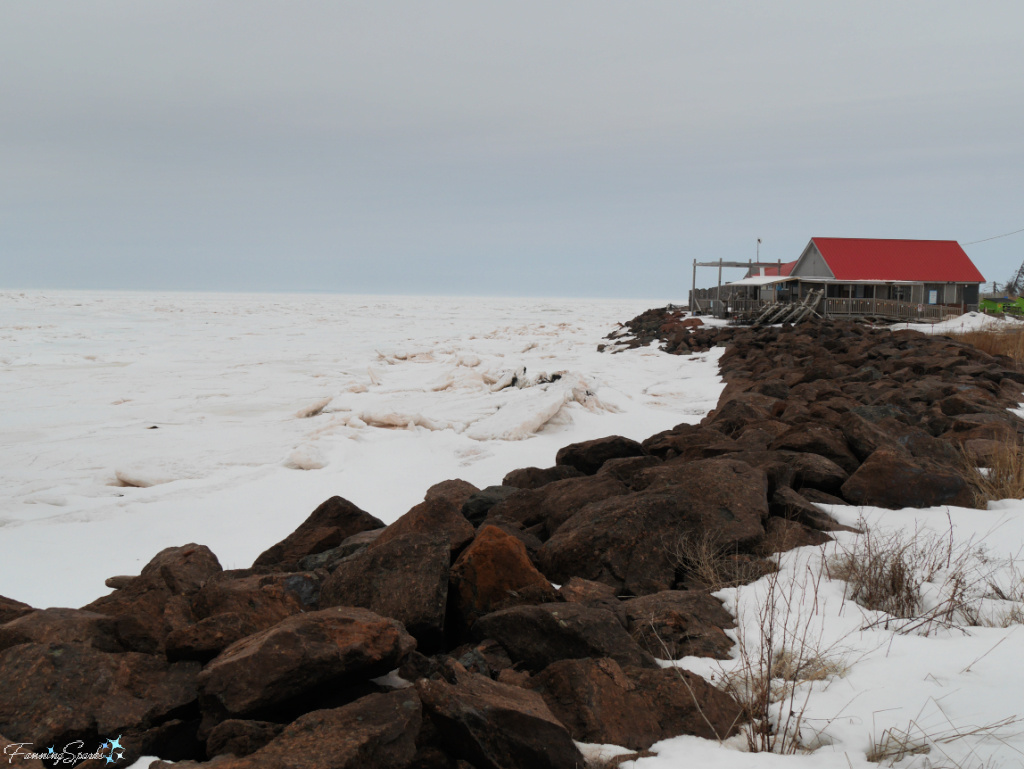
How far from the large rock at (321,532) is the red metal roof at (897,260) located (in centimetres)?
3517

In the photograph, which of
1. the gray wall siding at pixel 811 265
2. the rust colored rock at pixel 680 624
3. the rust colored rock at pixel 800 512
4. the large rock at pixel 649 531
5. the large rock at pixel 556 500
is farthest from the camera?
the gray wall siding at pixel 811 265

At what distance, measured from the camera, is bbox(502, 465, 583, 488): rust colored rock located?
6922mm

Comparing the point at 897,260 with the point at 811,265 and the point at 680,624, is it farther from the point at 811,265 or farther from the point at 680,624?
the point at 680,624

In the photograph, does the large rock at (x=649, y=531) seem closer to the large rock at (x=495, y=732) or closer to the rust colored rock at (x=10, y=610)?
the large rock at (x=495, y=732)

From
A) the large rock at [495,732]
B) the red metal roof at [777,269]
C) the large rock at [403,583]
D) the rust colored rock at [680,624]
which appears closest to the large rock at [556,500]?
the rust colored rock at [680,624]

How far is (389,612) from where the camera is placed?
3.55 meters

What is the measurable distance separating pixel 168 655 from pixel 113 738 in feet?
1.64

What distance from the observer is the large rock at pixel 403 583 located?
354 cm

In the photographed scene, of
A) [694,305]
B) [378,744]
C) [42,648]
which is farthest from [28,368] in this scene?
[694,305]

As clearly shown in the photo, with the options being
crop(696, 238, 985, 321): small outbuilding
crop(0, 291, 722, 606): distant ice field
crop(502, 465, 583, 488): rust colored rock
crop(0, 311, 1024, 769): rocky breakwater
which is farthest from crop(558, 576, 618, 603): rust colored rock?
crop(696, 238, 985, 321): small outbuilding

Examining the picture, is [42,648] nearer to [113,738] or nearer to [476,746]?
[113,738]

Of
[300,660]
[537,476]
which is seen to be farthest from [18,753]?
[537,476]

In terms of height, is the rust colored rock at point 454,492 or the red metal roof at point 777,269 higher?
the red metal roof at point 777,269

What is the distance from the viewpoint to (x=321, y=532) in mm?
5547
